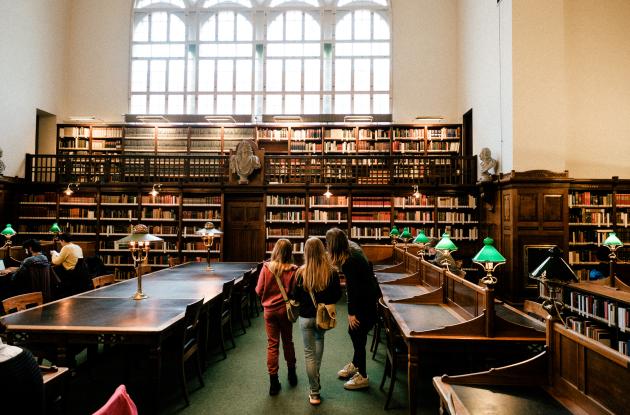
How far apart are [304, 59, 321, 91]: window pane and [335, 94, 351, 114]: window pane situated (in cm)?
74

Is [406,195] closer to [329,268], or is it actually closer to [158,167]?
[158,167]

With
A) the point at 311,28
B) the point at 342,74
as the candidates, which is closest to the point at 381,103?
the point at 342,74

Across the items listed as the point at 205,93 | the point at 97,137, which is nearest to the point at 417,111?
the point at 205,93

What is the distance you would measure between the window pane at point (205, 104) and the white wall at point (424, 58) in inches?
220

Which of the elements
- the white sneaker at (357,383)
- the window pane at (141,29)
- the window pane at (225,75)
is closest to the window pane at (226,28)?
the window pane at (225,75)

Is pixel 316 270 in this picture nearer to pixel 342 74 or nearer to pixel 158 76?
pixel 342 74

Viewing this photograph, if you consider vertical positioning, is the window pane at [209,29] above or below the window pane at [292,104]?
above

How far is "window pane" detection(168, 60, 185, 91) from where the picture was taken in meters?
13.0

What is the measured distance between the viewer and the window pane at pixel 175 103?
42.4 feet

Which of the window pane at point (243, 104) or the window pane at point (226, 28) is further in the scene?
the window pane at point (226, 28)

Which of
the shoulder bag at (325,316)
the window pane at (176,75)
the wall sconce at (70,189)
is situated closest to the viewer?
the shoulder bag at (325,316)

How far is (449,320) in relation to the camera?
12.3 feet

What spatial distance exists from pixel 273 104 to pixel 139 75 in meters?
4.30

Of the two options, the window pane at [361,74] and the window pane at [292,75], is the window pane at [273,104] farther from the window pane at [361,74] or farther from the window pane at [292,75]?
the window pane at [361,74]
